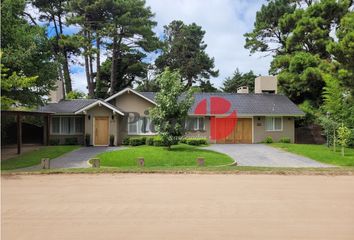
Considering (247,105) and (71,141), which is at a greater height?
(247,105)

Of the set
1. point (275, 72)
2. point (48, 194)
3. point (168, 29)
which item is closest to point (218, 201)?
point (48, 194)

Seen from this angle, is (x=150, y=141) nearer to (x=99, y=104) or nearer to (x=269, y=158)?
(x=99, y=104)

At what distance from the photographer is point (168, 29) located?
55.2 m

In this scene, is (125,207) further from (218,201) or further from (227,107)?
(227,107)

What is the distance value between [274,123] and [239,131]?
3.07 metres

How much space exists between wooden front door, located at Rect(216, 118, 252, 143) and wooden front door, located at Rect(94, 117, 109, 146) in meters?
8.89

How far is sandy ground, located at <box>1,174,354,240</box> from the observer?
20.5 feet

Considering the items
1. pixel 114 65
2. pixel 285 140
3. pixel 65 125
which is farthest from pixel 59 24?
pixel 285 140

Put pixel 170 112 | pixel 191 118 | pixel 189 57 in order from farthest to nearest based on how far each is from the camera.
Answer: pixel 189 57 < pixel 191 118 < pixel 170 112

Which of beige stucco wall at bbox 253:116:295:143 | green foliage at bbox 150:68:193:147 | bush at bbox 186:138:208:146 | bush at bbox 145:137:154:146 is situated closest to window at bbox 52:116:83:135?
bush at bbox 145:137:154:146

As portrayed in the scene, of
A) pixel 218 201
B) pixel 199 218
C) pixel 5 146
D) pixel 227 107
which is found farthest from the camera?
pixel 227 107

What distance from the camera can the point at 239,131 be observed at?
94.5 ft

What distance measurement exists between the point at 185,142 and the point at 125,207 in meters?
17.8

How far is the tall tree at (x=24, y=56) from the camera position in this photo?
61.7 feet
